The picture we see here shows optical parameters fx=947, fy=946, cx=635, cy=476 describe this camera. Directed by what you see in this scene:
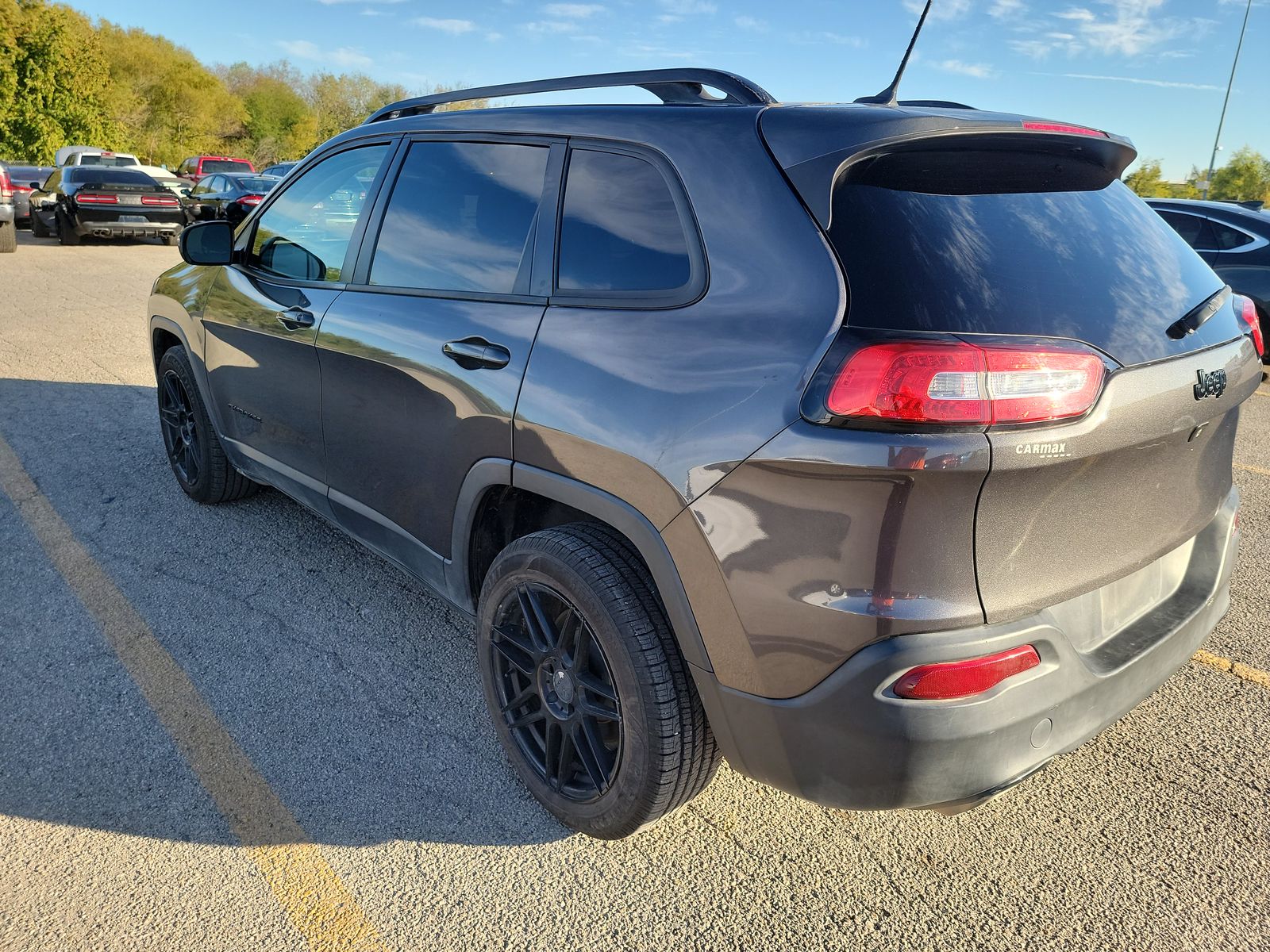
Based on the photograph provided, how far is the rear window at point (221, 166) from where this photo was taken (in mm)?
34656

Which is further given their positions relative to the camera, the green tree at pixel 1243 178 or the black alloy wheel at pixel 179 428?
the green tree at pixel 1243 178

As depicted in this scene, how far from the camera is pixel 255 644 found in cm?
347

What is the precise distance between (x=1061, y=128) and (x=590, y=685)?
68.9 inches

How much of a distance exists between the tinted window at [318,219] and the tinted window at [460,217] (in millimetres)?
270

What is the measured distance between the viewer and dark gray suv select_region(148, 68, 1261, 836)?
5.97 feet

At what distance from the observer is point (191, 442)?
4.73 m

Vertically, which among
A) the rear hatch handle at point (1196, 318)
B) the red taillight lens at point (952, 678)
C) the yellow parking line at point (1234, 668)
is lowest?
the yellow parking line at point (1234, 668)

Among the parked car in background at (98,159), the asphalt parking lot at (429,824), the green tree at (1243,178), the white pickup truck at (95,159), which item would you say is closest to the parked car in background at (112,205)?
the white pickup truck at (95,159)

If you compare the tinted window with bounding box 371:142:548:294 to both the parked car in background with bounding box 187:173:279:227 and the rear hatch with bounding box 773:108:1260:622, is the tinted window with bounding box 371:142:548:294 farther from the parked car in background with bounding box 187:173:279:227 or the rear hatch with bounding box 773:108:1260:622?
the parked car in background with bounding box 187:173:279:227

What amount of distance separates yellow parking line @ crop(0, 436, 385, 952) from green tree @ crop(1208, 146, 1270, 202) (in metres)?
71.4

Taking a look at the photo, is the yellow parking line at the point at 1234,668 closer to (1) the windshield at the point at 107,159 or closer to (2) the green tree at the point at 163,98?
(1) the windshield at the point at 107,159

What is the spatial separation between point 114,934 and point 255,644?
1367 millimetres

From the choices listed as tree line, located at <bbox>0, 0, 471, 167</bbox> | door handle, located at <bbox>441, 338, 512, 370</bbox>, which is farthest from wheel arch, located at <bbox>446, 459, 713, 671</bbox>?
tree line, located at <bbox>0, 0, 471, 167</bbox>

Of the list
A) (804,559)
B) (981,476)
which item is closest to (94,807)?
(804,559)
